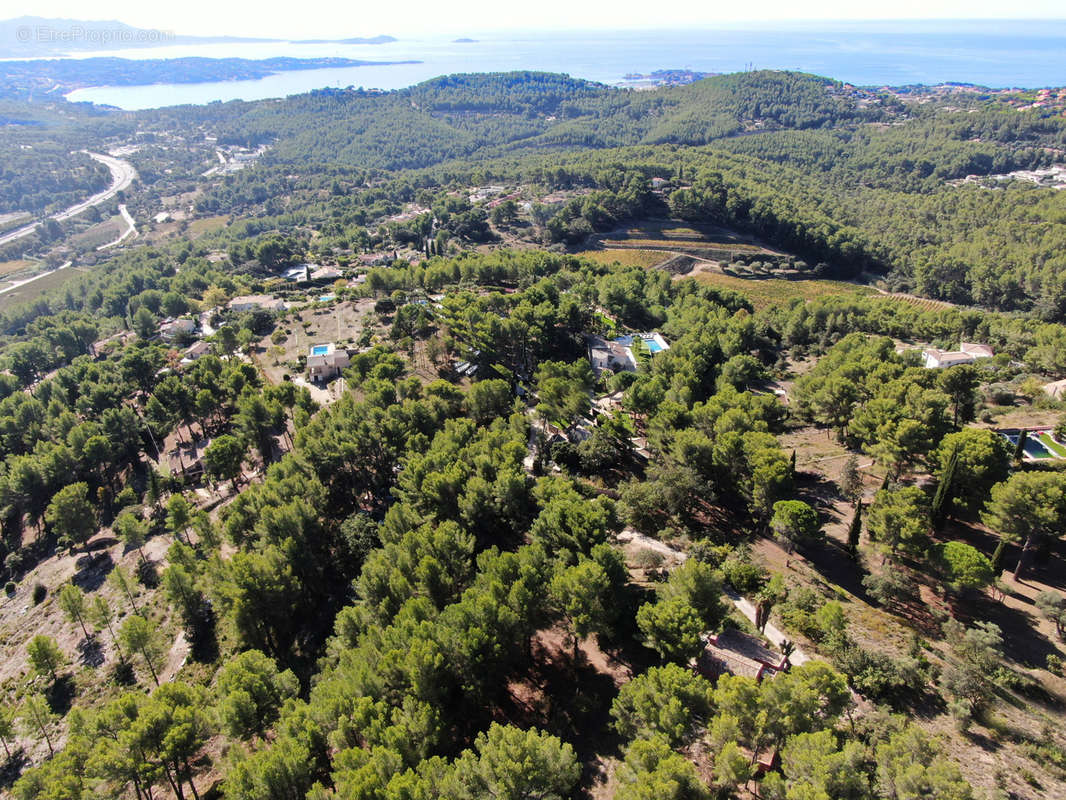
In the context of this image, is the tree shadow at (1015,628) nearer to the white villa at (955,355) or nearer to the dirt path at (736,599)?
the dirt path at (736,599)

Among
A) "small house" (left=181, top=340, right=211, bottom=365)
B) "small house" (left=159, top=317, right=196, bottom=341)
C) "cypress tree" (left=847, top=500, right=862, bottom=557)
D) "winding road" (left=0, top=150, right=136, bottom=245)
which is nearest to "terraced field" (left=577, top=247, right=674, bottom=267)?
"small house" (left=181, top=340, right=211, bottom=365)

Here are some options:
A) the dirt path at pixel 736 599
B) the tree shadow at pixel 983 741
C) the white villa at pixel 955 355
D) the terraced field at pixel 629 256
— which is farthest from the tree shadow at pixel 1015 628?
the terraced field at pixel 629 256

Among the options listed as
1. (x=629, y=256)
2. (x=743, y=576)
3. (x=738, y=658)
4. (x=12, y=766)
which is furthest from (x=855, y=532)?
(x=629, y=256)

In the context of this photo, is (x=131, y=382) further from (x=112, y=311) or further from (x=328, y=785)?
(x=328, y=785)

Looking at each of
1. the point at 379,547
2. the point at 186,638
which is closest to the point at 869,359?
the point at 379,547

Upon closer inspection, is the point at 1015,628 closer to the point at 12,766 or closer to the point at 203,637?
the point at 203,637

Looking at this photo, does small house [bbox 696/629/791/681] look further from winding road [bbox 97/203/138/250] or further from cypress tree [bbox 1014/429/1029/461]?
winding road [bbox 97/203/138/250]
